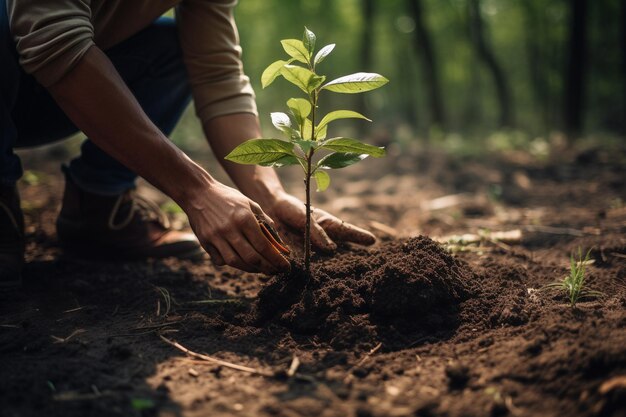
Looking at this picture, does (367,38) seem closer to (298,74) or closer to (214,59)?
(214,59)

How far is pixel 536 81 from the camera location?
22.8 metres

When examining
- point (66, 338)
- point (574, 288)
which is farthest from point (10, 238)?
point (574, 288)

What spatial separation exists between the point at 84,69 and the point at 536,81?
80.0 feet

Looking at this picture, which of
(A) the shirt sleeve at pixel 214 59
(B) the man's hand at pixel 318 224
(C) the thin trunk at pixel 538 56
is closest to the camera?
(B) the man's hand at pixel 318 224

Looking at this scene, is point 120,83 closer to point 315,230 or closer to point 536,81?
point 315,230

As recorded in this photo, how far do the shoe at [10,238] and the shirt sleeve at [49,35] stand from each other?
0.87m

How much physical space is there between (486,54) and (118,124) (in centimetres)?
1411

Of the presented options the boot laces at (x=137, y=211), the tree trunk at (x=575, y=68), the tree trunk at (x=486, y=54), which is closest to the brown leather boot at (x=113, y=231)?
the boot laces at (x=137, y=211)

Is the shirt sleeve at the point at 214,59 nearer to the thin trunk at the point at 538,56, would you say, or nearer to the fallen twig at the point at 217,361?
the fallen twig at the point at 217,361

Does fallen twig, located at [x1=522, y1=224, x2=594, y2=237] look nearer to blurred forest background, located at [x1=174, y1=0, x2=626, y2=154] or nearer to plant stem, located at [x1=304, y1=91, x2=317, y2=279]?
plant stem, located at [x1=304, y1=91, x2=317, y2=279]

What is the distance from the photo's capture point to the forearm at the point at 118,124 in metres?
1.74

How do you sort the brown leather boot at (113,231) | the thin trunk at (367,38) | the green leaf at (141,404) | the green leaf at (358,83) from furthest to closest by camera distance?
the thin trunk at (367,38) < the brown leather boot at (113,231) < the green leaf at (358,83) < the green leaf at (141,404)

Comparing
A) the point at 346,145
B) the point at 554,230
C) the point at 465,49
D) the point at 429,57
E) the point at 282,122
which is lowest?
the point at 554,230

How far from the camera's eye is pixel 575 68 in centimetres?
940
